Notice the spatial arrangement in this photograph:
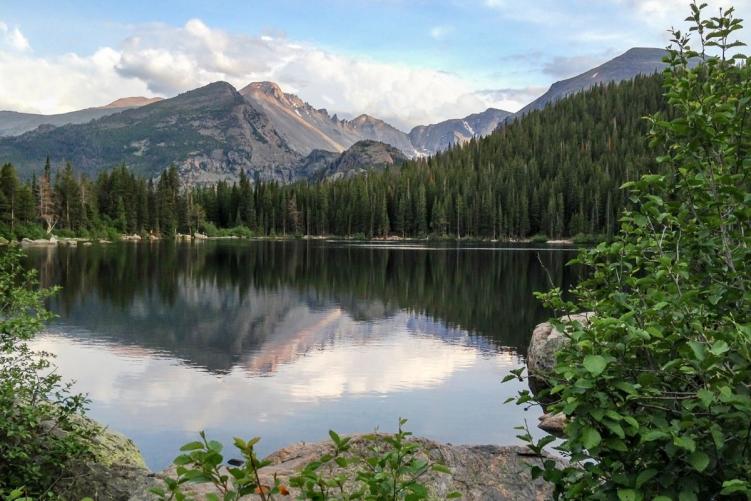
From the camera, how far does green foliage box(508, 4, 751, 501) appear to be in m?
3.69

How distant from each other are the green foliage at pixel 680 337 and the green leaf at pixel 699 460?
0.04 ft

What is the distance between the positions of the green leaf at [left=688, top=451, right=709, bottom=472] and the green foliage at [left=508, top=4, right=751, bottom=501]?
12 millimetres

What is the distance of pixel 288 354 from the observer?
28.2 m

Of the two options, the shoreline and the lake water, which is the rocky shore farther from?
the shoreline

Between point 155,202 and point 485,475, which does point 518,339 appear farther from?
point 155,202

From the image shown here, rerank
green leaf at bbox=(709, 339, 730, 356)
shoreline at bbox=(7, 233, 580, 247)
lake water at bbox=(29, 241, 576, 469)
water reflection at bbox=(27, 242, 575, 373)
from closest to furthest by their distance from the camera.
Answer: green leaf at bbox=(709, 339, 730, 356), lake water at bbox=(29, 241, 576, 469), water reflection at bbox=(27, 242, 575, 373), shoreline at bbox=(7, 233, 580, 247)

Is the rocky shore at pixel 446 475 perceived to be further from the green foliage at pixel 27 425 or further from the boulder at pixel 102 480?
the green foliage at pixel 27 425

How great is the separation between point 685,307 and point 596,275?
→ 1127mm

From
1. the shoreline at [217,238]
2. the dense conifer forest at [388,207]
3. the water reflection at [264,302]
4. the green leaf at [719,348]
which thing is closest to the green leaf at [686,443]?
the green leaf at [719,348]

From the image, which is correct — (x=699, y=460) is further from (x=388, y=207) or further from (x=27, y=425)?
(x=388, y=207)

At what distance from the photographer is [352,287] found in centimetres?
5244

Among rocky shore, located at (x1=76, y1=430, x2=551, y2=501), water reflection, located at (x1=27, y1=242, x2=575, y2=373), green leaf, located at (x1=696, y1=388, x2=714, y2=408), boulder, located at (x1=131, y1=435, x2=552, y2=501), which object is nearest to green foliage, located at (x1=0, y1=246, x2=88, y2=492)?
rocky shore, located at (x1=76, y1=430, x2=551, y2=501)

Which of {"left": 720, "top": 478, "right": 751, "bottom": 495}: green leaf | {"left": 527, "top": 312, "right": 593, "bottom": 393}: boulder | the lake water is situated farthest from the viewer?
{"left": 527, "top": 312, "right": 593, "bottom": 393}: boulder

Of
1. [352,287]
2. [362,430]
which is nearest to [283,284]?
[352,287]
